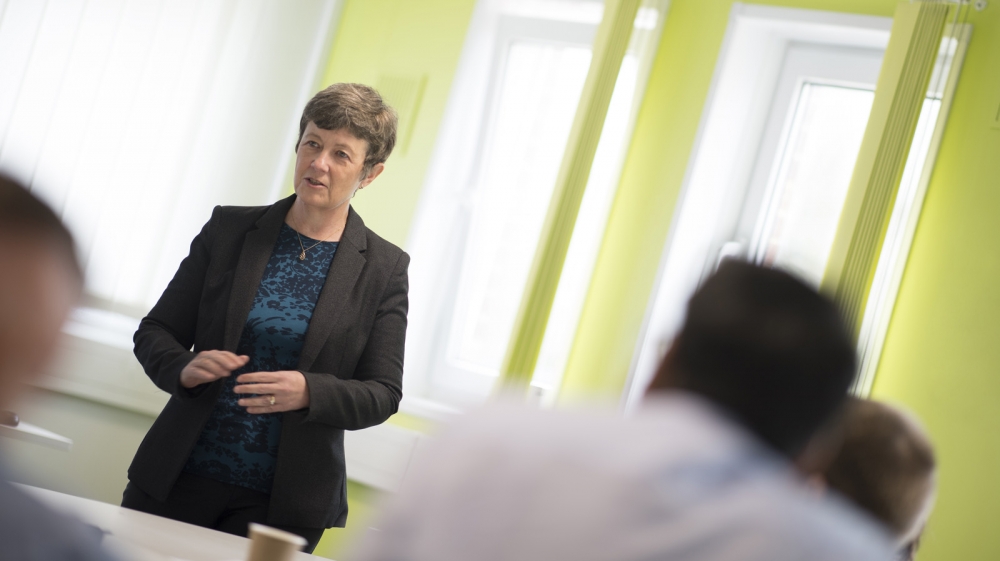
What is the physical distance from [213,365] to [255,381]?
0.10m

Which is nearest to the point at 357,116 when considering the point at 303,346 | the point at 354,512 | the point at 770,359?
the point at 303,346

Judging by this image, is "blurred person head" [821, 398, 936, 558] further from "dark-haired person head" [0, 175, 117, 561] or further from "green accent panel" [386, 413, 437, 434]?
"green accent panel" [386, 413, 437, 434]

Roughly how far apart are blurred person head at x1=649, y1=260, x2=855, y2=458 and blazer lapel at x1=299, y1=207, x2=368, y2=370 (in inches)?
52.7

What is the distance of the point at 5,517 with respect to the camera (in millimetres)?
782

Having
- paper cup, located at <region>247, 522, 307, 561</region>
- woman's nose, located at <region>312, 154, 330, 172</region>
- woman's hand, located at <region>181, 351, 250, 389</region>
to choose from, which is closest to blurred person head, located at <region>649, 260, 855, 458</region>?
paper cup, located at <region>247, 522, 307, 561</region>

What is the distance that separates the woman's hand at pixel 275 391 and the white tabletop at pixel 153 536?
28 cm

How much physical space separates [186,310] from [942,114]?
108 inches

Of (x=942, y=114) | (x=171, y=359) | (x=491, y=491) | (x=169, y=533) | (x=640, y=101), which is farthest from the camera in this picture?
(x=640, y=101)

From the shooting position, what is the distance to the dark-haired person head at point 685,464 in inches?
33.1

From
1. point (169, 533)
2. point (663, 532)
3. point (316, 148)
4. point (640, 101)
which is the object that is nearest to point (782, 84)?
point (640, 101)

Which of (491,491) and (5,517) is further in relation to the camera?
(491,491)

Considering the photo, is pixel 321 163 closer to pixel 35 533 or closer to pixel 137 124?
pixel 35 533

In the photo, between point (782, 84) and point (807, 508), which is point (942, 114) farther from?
point (807, 508)

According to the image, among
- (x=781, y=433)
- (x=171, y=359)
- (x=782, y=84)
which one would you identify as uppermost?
(x=782, y=84)
